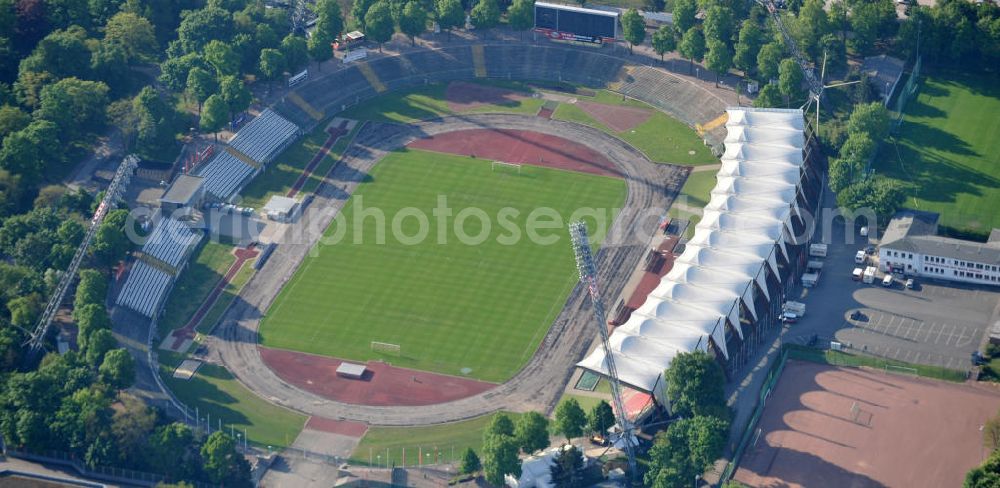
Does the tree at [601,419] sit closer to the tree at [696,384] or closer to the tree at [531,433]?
the tree at [531,433]

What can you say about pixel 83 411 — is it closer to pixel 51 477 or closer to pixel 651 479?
pixel 51 477

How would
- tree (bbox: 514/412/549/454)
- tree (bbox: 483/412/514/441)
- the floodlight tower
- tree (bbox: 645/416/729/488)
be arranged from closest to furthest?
tree (bbox: 645/416/729/488) < the floodlight tower < tree (bbox: 514/412/549/454) < tree (bbox: 483/412/514/441)

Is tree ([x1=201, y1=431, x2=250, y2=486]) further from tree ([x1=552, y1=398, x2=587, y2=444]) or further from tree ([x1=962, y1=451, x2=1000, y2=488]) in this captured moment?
tree ([x1=962, y1=451, x2=1000, y2=488])

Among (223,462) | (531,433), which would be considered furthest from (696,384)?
(223,462)

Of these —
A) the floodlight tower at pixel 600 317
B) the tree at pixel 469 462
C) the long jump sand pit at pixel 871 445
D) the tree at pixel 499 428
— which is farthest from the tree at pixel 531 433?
the long jump sand pit at pixel 871 445

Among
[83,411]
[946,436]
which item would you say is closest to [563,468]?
[946,436]

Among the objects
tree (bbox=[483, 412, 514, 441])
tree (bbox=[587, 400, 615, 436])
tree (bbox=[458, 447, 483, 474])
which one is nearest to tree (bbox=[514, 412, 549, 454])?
tree (bbox=[483, 412, 514, 441])
